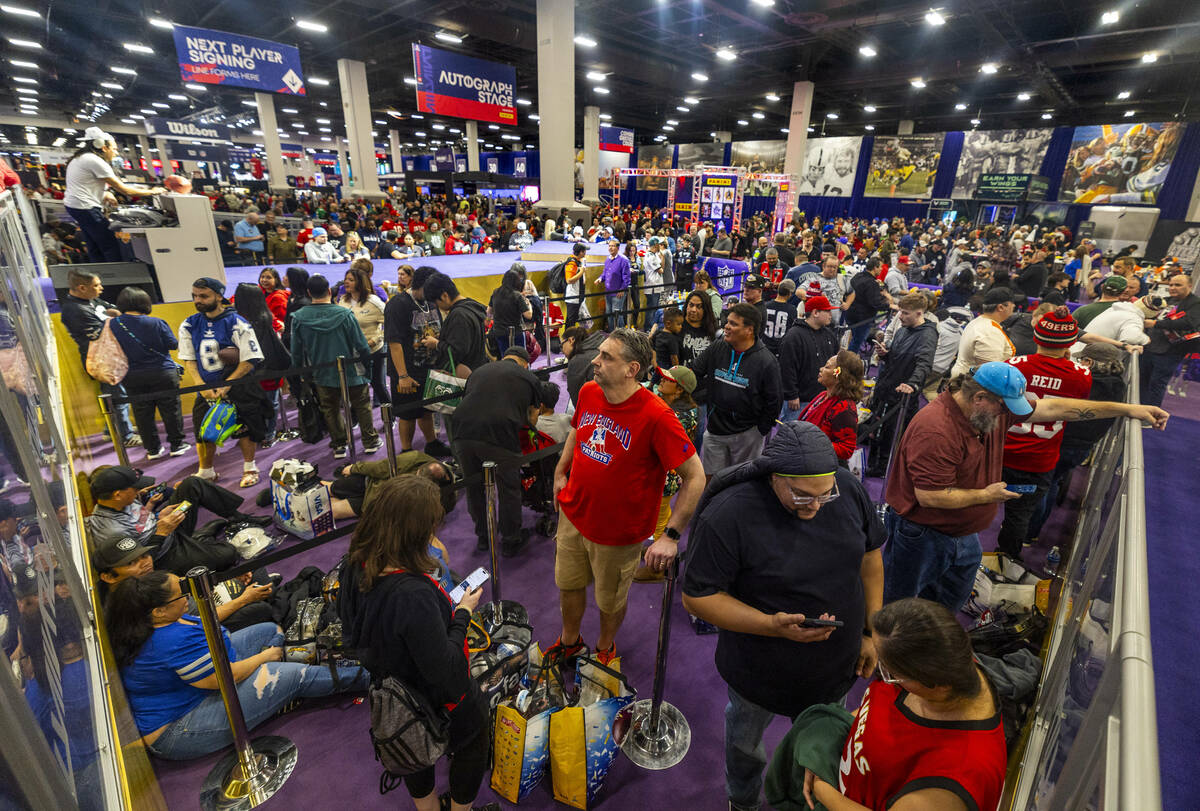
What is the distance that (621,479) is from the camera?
2.59 meters

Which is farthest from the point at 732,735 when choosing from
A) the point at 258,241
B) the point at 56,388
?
the point at 258,241

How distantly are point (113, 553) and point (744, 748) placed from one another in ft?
10.6

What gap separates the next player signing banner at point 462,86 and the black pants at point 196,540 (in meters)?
10.3

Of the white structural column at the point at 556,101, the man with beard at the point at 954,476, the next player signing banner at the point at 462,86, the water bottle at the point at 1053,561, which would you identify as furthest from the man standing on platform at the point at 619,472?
the white structural column at the point at 556,101

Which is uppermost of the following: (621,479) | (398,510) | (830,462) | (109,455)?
(830,462)

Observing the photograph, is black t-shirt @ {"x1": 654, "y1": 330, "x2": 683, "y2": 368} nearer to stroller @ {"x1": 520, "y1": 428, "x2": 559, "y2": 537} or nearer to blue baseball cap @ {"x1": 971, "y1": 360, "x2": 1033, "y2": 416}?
stroller @ {"x1": 520, "y1": 428, "x2": 559, "y2": 537}

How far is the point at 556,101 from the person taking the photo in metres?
12.5

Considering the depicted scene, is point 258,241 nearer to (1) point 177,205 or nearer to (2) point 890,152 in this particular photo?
(1) point 177,205

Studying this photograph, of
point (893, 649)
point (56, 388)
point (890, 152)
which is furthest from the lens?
point (890, 152)

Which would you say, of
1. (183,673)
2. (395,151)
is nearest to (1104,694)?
(183,673)

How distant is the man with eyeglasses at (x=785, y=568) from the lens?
181 cm

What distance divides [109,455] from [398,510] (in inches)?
237

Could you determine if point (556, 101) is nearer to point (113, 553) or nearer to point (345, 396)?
point (345, 396)

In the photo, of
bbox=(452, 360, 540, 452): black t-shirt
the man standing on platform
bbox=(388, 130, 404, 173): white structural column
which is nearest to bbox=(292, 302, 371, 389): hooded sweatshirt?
bbox=(452, 360, 540, 452): black t-shirt
